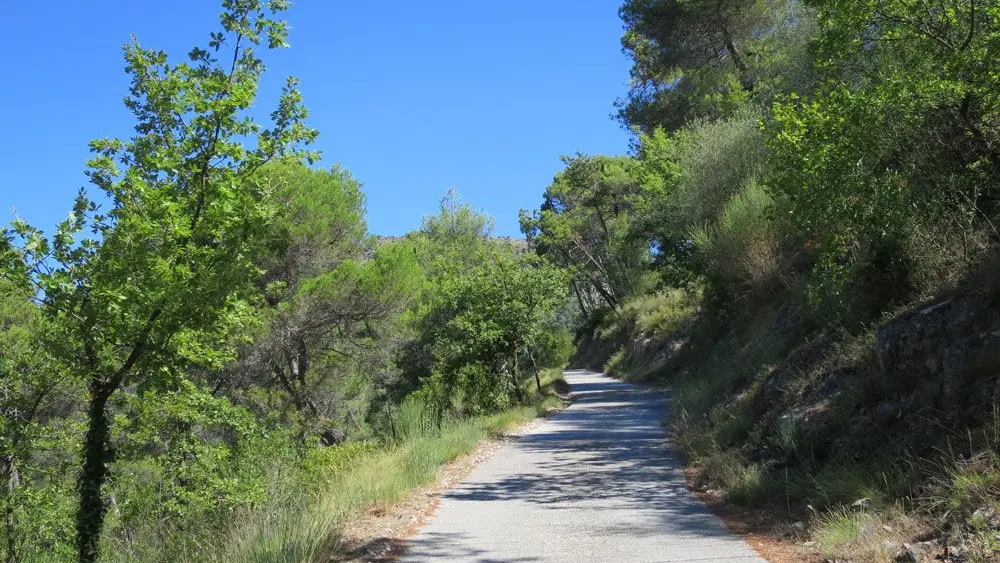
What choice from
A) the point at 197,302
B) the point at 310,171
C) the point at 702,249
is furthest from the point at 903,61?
the point at 310,171

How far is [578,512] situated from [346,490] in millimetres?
2919

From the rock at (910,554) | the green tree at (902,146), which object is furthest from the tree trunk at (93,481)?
the green tree at (902,146)

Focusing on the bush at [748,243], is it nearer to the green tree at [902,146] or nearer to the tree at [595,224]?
the green tree at [902,146]

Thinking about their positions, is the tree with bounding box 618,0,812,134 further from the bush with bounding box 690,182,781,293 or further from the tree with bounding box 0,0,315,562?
the tree with bounding box 0,0,315,562

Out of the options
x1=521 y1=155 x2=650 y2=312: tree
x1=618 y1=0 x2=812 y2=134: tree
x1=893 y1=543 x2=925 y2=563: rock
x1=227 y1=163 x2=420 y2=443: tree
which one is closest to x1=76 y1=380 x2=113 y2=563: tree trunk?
x1=893 y1=543 x2=925 y2=563: rock

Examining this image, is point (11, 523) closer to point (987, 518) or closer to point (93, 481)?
point (93, 481)

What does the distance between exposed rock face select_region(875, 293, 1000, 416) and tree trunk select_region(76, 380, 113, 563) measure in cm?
846

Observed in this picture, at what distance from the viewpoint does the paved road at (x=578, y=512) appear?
21.1 feet

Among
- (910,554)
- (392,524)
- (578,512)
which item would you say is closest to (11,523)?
(392,524)

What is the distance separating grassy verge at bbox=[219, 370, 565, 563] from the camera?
5980 millimetres

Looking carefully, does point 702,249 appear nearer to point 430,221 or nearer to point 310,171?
point 310,171

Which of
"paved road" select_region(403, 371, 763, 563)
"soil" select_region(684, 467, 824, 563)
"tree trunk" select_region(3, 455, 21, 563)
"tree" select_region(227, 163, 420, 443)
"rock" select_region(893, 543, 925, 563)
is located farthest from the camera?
"tree" select_region(227, 163, 420, 443)

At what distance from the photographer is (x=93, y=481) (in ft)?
24.7

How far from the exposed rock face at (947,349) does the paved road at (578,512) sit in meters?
2.53
